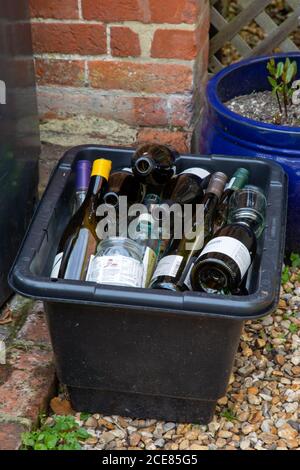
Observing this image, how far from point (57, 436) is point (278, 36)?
4.53 ft

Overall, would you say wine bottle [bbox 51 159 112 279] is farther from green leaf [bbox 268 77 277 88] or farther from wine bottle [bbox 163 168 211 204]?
Answer: green leaf [bbox 268 77 277 88]

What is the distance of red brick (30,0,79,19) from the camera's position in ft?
6.55

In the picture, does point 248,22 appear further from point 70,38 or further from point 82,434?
point 82,434

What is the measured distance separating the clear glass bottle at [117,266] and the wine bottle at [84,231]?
0.05m

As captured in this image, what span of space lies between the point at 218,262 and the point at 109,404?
0.42 meters

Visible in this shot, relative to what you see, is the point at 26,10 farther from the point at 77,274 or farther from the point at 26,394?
the point at 26,394

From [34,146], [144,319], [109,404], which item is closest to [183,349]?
[144,319]

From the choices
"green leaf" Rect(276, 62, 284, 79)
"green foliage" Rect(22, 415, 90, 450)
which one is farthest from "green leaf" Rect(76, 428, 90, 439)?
"green leaf" Rect(276, 62, 284, 79)

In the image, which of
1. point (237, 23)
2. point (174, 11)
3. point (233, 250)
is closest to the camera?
point (233, 250)

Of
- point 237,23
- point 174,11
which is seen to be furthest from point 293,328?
point 237,23

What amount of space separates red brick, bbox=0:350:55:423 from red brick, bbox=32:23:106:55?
32.7 inches

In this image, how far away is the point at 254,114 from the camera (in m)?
2.11

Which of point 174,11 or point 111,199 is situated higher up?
point 174,11

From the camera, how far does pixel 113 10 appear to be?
1978 mm
